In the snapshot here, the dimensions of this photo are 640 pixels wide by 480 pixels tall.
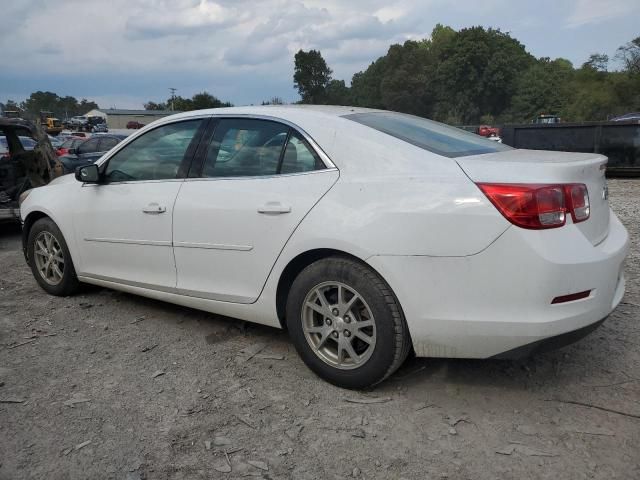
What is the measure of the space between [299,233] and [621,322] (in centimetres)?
245

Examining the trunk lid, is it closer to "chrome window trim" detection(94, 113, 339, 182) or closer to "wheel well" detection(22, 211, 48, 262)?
"chrome window trim" detection(94, 113, 339, 182)

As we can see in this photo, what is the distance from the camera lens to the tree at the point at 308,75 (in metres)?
106

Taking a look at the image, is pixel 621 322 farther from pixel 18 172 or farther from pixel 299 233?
pixel 18 172

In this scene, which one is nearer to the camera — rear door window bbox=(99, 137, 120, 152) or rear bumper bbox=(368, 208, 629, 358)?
rear bumper bbox=(368, 208, 629, 358)

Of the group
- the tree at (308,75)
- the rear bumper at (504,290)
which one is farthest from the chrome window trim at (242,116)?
the tree at (308,75)

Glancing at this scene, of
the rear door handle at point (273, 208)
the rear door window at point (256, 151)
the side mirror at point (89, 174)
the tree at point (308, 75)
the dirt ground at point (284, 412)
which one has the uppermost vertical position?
the tree at point (308, 75)

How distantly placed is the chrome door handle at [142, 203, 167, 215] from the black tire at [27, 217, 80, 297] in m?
1.19

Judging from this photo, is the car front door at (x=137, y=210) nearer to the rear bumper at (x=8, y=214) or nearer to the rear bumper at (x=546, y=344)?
the rear bumper at (x=546, y=344)

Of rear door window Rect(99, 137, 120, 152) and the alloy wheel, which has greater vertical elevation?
rear door window Rect(99, 137, 120, 152)

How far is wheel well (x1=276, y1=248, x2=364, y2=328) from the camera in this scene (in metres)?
2.99

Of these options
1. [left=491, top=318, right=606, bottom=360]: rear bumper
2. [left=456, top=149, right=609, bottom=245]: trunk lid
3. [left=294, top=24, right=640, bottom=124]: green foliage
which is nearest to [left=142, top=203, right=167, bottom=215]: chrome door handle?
[left=456, top=149, right=609, bottom=245]: trunk lid

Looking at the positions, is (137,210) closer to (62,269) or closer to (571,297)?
(62,269)

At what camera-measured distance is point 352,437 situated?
2625 millimetres

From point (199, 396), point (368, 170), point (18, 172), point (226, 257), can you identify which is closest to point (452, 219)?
point (368, 170)
